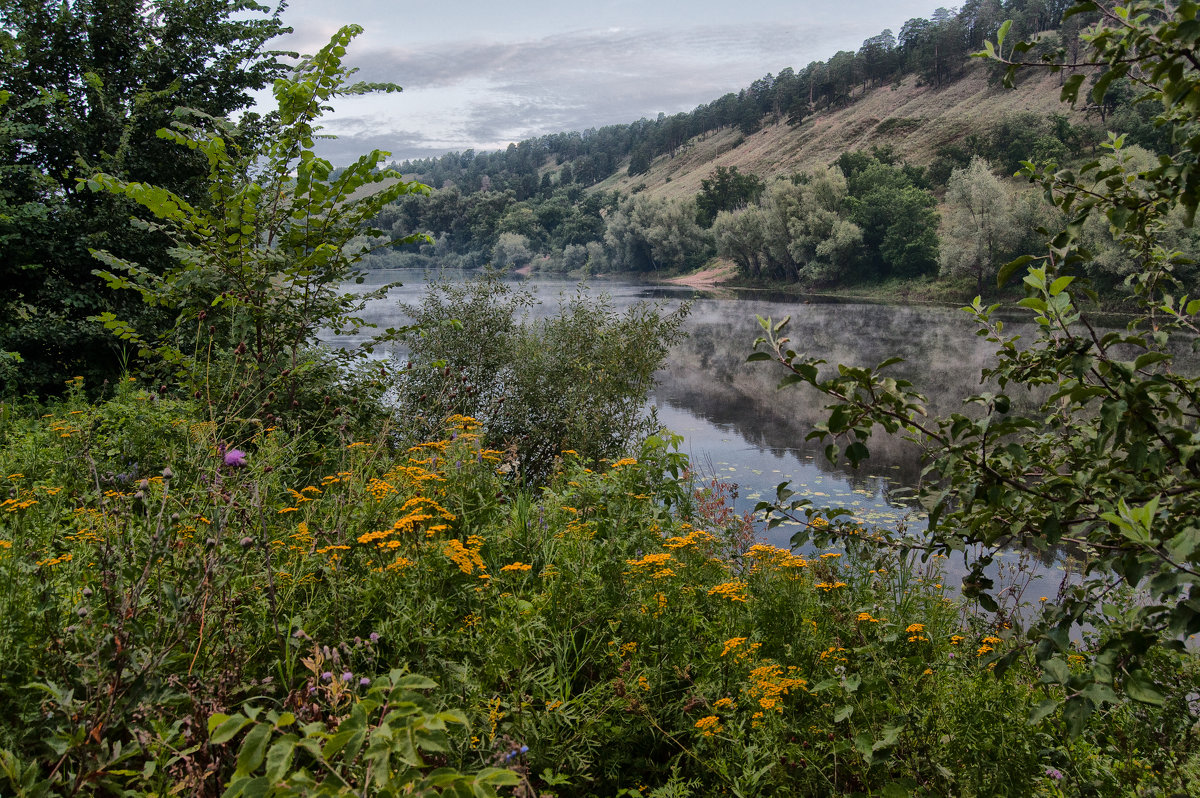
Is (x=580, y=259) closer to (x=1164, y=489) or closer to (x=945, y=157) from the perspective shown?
(x=945, y=157)

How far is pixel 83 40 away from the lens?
7809mm

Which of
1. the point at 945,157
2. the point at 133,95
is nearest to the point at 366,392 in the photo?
the point at 133,95

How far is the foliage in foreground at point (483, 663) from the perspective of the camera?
1.72 metres

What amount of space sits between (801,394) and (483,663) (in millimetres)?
15519

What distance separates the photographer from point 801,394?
55.3 feet

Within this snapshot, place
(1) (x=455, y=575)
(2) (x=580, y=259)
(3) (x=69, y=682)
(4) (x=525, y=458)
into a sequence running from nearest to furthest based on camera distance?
(3) (x=69, y=682) < (1) (x=455, y=575) < (4) (x=525, y=458) < (2) (x=580, y=259)

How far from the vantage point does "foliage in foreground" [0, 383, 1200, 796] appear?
1719 mm

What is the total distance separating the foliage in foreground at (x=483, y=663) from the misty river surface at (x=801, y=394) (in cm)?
85

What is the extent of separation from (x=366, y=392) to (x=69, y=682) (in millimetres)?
4218

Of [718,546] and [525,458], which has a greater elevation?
[718,546]

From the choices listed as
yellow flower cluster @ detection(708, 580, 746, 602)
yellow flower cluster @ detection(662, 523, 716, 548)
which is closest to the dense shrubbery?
yellow flower cluster @ detection(662, 523, 716, 548)

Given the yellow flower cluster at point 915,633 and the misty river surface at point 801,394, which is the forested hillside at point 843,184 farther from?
the misty river surface at point 801,394

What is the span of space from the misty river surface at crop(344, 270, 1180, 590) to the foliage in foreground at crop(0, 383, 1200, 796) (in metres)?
0.85

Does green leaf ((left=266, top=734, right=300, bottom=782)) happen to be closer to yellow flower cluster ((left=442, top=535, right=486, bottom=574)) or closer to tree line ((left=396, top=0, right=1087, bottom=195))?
yellow flower cluster ((left=442, top=535, right=486, bottom=574))
